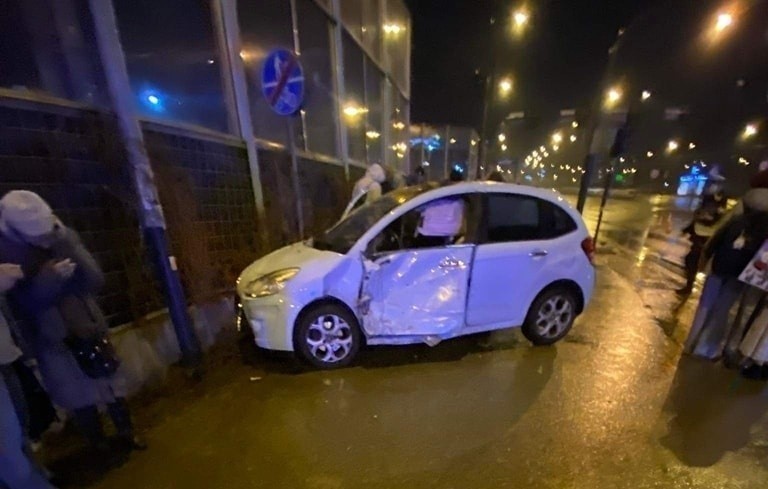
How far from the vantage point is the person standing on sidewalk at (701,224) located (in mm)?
6664

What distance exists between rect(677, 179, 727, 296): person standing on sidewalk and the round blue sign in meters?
6.75

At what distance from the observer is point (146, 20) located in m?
5.00

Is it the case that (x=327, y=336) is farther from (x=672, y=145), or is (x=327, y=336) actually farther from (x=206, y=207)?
(x=672, y=145)

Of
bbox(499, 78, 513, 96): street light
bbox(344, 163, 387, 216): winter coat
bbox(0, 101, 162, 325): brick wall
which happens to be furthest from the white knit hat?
bbox(499, 78, 513, 96): street light

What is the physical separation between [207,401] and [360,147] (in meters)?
9.84

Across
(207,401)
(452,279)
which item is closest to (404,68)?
(452,279)

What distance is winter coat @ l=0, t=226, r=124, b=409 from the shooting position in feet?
7.30

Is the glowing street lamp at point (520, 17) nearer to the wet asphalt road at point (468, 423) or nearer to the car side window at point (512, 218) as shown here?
the car side window at point (512, 218)

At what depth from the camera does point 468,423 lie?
3090mm

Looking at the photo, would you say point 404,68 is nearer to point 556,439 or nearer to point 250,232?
point 250,232

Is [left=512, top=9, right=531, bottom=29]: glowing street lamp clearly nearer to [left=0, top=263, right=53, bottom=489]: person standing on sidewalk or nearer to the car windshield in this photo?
the car windshield

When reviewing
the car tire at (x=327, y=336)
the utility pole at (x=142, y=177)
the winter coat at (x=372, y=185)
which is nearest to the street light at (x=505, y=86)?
the winter coat at (x=372, y=185)

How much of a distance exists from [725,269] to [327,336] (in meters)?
3.88

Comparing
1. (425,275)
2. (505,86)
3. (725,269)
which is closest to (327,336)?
(425,275)
